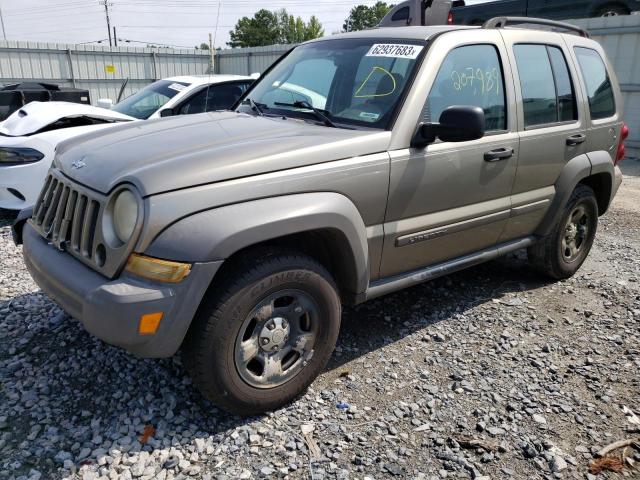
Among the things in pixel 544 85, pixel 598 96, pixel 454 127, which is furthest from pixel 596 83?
pixel 454 127

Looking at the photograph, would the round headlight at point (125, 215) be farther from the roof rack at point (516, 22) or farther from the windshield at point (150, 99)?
the windshield at point (150, 99)

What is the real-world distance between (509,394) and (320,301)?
3.99 ft

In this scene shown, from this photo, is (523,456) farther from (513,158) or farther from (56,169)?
(56,169)

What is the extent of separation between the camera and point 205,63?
18234mm

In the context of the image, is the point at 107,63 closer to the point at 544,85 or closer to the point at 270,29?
the point at 544,85

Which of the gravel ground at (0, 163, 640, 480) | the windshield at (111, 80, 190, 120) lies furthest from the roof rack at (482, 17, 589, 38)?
the windshield at (111, 80, 190, 120)

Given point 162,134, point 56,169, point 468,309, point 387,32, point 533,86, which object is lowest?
point 468,309

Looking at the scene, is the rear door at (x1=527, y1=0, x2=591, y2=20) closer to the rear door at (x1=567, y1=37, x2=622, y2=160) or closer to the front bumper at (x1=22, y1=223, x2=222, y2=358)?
the rear door at (x1=567, y1=37, x2=622, y2=160)

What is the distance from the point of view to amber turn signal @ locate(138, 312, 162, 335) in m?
2.28

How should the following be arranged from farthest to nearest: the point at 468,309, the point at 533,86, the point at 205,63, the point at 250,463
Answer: the point at 205,63
the point at 468,309
the point at 533,86
the point at 250,463

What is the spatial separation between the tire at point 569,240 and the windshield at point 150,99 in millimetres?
4879

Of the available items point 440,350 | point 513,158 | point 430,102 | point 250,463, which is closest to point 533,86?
point 513,158

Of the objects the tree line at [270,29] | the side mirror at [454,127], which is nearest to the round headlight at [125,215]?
the side mirror at [454,127]

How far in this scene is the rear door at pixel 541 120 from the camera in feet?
12.3
